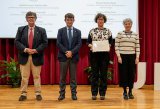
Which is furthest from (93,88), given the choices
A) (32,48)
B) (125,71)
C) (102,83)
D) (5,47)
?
(5,47)

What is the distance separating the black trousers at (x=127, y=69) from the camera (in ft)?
16.4

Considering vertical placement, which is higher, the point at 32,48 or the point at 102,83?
the point at 32,48

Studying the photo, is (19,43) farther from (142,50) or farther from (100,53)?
(142,50)

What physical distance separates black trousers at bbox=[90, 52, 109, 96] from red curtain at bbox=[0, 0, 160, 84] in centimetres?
184

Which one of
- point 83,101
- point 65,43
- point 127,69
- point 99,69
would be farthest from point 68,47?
point 127,69

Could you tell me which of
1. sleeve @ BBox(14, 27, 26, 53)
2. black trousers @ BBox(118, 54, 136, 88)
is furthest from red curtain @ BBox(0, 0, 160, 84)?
sleeve @ BBox(14, 27, 26, 53)

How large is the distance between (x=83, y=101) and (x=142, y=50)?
244 cm

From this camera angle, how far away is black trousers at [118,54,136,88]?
5.00m

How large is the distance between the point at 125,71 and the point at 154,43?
2020mm

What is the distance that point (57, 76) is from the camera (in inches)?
273

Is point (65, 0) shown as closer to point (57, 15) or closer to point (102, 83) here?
point (57, 15)

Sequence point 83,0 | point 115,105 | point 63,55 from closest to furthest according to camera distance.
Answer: point 115,105
point 63,55
point 83,0

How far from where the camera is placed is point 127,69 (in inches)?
199

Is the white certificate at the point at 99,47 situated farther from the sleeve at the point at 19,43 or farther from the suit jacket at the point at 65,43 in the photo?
the sleeve at the point at 19,43
